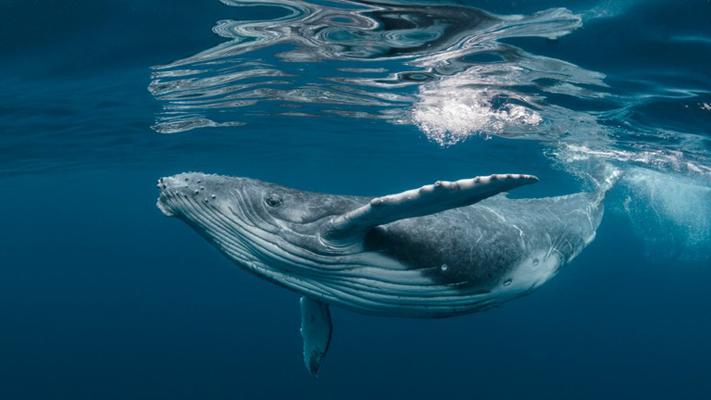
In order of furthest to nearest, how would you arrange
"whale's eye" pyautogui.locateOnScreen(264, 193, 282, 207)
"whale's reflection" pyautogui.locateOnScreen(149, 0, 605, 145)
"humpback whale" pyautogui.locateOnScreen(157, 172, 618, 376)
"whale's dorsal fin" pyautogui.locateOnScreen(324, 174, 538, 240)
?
"whale's reflection" pyautogui.locateOnScreen(149, 0, 605, 145) < "whale's eye" pyautogui.locateOnScreen(264, 193, 282, 207) < "humpback whale" pyautogui.locateOnScreen(157, 172, 618, 376) < "whale's dorsal fin" pyautogui.locateOnScreen(324, 174, 538, 240)

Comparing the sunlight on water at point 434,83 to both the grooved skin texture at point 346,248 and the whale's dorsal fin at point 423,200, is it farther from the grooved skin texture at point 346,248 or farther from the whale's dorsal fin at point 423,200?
the whale's dorsal fin at point 423,200

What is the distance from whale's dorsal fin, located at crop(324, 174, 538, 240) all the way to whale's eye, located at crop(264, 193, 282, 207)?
72cm

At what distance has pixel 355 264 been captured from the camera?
4340 millimetres

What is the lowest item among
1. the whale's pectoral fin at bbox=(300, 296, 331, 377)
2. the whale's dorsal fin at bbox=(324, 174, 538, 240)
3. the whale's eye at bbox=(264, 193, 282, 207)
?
the whale's pectoral fin at bbox=(300, 296, 331, 377)

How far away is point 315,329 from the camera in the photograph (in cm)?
589

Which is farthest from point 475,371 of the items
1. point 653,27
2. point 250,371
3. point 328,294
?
point 328,294

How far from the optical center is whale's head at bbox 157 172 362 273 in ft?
14.1

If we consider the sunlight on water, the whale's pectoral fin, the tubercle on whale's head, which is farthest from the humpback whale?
the sunlight on water

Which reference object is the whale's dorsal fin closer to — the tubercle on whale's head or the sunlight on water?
the tubercle on whale's head

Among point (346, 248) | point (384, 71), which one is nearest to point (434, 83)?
point (384, 71)

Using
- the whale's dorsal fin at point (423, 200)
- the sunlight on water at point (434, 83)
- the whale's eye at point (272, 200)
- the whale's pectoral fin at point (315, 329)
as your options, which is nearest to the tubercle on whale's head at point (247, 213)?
the whale's eye at point (272, 200)

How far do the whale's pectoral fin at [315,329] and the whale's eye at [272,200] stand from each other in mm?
1815

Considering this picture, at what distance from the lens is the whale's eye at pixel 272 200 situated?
441 cm

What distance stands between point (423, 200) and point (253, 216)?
186 centimetres
